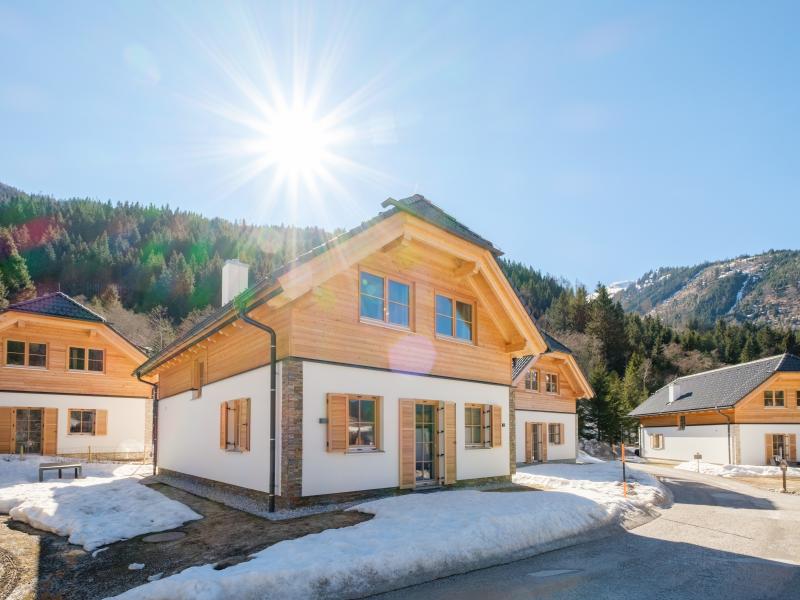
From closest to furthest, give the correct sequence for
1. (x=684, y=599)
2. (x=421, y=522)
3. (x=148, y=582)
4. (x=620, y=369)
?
1. (x=684, y=599)
2. (x=148, y=582)
3. (x=421, y=522)
4. (x=620, y=369)

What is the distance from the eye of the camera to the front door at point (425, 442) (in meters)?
12.6

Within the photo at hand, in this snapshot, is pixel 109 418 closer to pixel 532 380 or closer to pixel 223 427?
pixel 223 427

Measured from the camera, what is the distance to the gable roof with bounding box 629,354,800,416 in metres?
29.0

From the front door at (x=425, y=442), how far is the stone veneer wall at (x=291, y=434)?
11.5 feet

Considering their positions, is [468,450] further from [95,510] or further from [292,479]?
[95,510]

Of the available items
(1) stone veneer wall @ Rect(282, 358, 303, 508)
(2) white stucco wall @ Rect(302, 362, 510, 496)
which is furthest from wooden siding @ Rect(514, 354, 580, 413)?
(1) stone veneer wall @ Rect(282, 358, 303, 508)

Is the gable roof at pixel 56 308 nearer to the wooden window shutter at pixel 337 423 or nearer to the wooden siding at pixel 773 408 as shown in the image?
the wooden window shutter at pixel 337 423

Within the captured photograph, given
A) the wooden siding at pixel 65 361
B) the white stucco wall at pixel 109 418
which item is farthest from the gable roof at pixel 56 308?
the white stucco wall at pixel 109 418

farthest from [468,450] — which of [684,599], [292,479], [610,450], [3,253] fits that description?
[3,253]

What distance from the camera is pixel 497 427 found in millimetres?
14727

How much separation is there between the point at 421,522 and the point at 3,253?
185 ft

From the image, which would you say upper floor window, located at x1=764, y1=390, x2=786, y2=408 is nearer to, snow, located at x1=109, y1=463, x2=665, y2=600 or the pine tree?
snow, located at x1=109, y1=463, x2=665, y2=600

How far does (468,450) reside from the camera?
45.0ft

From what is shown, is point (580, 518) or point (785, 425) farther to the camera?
point (785, 425)
